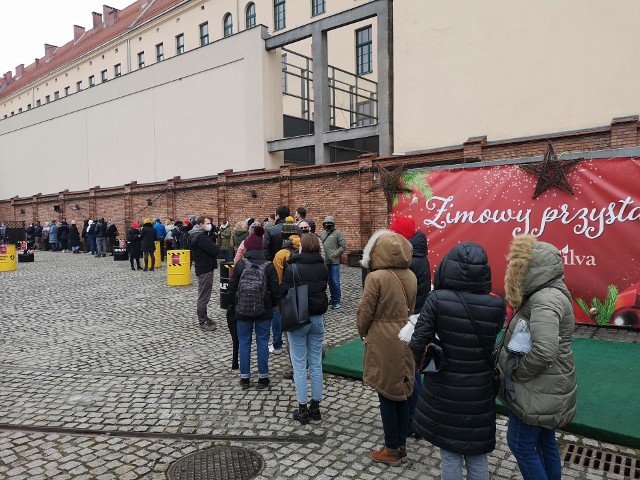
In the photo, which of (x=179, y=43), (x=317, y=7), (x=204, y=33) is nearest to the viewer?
(x=317, y=7)

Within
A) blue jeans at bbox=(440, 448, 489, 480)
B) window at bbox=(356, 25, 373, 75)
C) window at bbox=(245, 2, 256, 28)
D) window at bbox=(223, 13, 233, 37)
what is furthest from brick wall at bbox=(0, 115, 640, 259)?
window at bbox=(223, 13, 233, 37)

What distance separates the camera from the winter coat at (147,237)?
607 inches

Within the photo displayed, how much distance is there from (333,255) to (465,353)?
6.53 meters

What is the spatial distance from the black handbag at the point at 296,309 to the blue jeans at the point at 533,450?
6.50 ft

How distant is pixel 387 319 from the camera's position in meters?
3.53

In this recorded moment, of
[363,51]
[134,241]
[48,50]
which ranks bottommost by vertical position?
[134,241]

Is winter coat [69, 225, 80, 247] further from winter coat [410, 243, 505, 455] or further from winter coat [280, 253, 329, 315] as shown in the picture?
winter coat [410, 243, 505, 455]

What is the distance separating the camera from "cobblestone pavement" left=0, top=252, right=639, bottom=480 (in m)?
3.69

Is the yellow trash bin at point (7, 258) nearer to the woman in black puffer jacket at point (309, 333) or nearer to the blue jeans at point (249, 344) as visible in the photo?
the blue jeans at point (249, 344)

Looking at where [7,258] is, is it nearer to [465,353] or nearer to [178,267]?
[178,267]

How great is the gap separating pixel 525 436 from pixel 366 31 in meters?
28.3

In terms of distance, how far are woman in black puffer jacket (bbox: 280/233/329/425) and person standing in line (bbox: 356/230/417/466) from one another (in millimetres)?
897

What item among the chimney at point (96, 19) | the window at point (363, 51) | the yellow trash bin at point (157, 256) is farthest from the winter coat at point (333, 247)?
the chimney at point (96, 19)

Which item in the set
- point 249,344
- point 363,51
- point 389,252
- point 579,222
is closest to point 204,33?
point 363,51
